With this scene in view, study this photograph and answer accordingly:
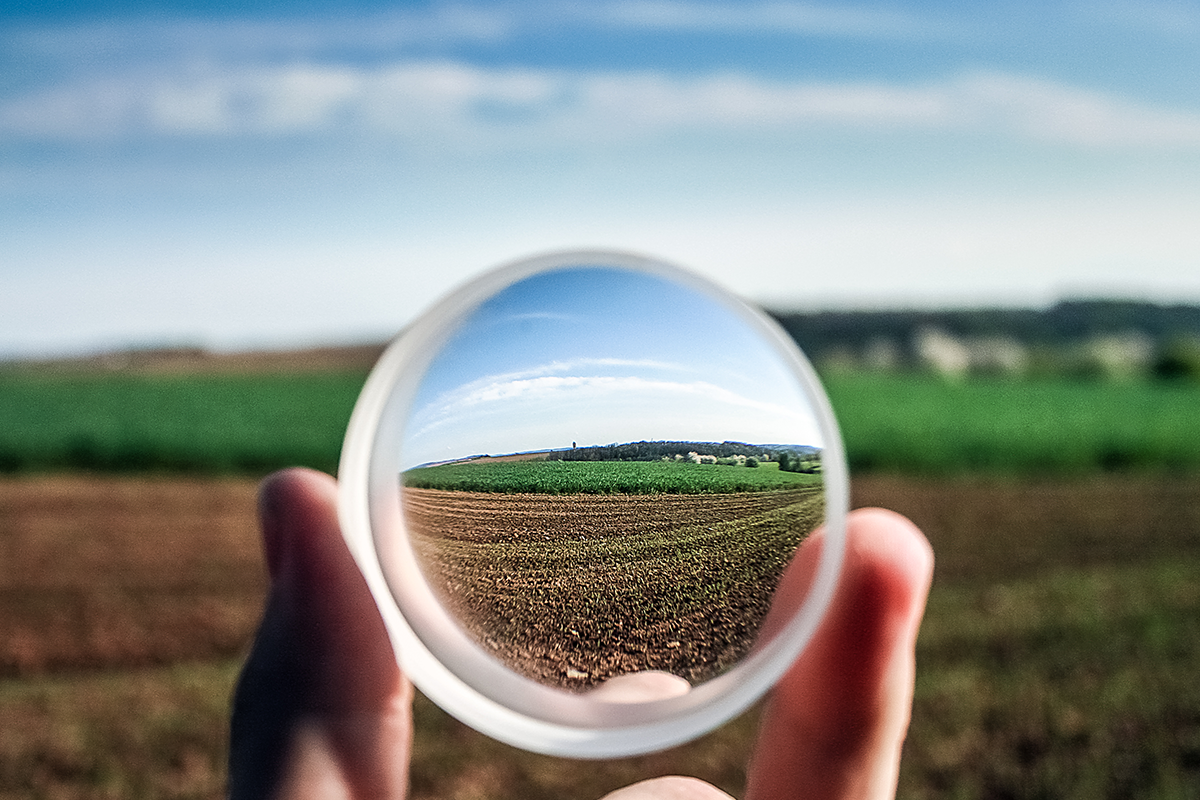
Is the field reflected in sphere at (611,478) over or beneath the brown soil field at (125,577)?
over

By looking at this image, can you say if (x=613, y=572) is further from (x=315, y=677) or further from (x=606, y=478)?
(x=315, y=677)

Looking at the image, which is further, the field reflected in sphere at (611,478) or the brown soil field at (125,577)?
the brown soil field at (125,577)

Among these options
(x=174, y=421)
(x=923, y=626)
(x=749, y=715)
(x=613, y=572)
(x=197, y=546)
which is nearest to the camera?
(x=613, y=572)

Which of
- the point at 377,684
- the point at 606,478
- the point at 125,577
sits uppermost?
the point at 606,478

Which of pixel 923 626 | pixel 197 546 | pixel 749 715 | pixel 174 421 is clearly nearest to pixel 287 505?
pixel 749 715

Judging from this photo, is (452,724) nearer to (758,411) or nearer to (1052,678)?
(1052,678)

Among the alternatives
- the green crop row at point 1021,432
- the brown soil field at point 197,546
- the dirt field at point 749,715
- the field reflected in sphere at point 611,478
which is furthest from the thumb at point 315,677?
the green crop row at point 1021,432

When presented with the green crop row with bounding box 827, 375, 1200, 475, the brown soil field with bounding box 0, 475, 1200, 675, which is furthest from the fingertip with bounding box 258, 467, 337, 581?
the green crop row with bounding box 827, 375, 1200, 475

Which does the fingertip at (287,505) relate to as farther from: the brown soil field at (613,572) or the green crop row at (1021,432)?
the green crop row at (1021,432)
